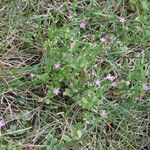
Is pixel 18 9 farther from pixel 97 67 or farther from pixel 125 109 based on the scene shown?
pixel 125 109

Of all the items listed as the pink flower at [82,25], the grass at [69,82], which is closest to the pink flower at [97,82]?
the grass at [69,82]


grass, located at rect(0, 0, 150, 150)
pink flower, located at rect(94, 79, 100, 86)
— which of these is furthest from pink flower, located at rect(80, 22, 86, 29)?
pink flower, located at rect(94, 79, 100, 86)

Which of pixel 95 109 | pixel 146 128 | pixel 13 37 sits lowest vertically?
pixel 146 128

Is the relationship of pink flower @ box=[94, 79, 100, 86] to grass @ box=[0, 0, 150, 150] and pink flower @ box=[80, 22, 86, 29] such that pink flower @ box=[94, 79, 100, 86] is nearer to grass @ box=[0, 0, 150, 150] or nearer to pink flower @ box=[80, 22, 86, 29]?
grass @ box=[0, 0, 150, 150]

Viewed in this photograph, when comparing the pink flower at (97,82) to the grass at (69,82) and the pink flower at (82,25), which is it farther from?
the pink flower at (82,25)

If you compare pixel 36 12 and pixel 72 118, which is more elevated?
pixel 36 12

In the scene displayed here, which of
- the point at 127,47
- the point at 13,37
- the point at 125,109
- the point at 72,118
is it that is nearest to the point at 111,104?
the point at 125,109

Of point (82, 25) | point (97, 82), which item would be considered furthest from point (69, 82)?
point (82, 25)

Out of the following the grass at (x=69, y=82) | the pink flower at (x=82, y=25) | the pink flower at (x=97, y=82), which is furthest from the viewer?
the pink flower at (x=82, y=25)

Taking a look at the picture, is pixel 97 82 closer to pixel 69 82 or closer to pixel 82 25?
pixel 69 82
